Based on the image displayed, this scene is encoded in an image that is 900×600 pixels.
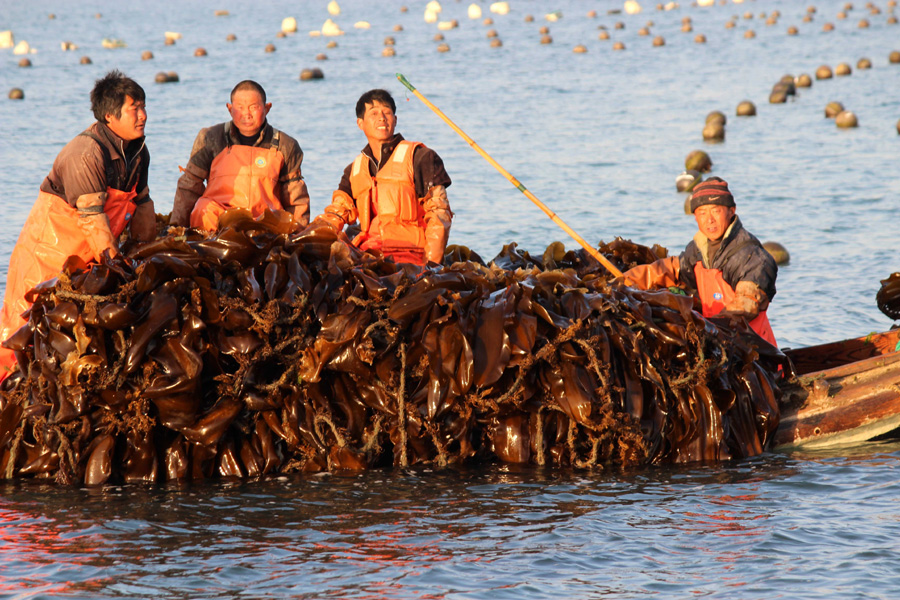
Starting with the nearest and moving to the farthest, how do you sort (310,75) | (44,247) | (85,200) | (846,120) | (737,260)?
(85,200) < (44,247) < (737,260) < (846,120) < (310,75)

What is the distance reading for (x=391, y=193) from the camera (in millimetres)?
7453

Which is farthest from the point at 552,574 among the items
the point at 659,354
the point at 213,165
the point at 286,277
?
the point at 213,165

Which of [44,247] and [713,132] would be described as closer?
[44,247]

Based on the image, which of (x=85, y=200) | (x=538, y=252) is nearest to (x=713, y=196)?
(x=85, y=200)

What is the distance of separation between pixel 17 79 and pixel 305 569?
35.4 metres

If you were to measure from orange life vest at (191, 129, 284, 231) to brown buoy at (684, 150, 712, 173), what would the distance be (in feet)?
49.2

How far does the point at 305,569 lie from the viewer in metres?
5.37

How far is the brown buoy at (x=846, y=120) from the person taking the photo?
25266 mm

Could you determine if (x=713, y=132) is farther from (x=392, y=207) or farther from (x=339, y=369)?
(x=339, y=369)

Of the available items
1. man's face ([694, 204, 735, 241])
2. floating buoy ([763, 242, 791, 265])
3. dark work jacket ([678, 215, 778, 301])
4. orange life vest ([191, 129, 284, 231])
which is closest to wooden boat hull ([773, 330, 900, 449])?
dark work jacket ([678, 215, 778, 301])

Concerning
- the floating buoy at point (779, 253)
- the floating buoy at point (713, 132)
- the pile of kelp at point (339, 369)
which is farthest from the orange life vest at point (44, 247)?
the floating buoy at point (713, 132)

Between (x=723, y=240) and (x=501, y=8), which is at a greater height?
(x=501, y=8)

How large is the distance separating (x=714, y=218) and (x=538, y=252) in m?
6.90

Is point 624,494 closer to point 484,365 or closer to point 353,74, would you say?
point 484,365
